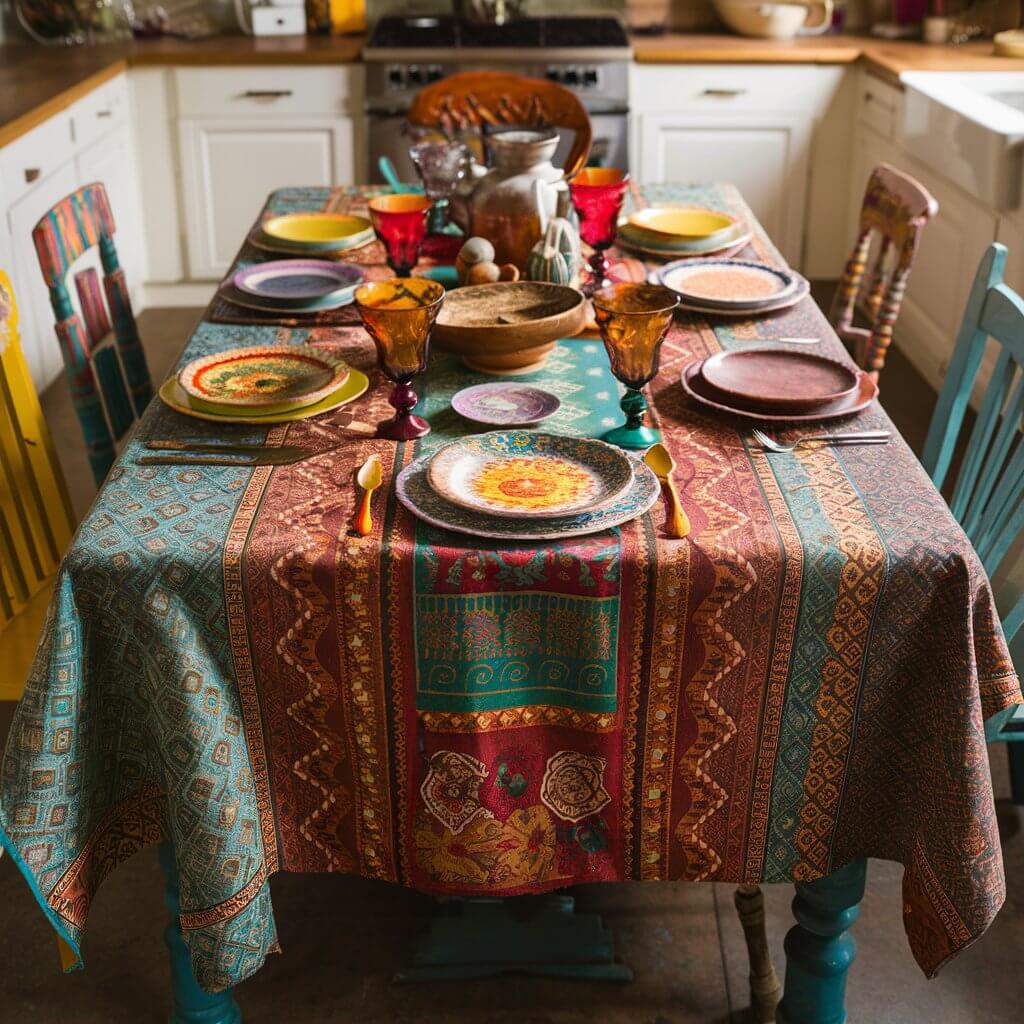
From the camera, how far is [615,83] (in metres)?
4.18

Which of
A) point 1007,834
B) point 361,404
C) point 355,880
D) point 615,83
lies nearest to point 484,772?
point 361,404

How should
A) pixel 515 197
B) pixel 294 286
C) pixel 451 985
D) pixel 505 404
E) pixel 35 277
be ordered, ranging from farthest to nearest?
pixel 35 277 < pixel 294 286 < pixel 515 197 < pixel 451 985 < pixel 505 404

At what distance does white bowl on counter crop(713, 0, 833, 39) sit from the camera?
4379 mm

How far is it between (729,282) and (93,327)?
1.05 m

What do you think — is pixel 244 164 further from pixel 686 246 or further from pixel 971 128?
pixel 686 246

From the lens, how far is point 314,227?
2389mm

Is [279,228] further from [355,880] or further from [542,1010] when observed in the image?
[542,1010]

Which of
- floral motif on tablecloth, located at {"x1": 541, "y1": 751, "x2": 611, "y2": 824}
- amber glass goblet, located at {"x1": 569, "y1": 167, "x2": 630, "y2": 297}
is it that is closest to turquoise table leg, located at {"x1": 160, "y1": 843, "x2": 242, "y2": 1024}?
floral motif on tablecloth, located at {"x1": 541, "y1": 751, "x2": 611, "y2": 824}

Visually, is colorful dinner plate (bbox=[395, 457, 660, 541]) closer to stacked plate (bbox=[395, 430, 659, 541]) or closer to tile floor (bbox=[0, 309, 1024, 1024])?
stacked plate (bbox=[395, 430, 659, 541])

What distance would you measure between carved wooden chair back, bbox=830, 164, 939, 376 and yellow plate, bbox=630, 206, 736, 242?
25cm

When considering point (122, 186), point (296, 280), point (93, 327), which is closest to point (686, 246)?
point (296, 280)

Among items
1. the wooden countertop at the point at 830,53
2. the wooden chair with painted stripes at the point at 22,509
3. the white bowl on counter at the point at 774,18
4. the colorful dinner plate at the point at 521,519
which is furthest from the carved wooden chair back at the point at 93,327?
the white bowl on counter at the point at 774,18

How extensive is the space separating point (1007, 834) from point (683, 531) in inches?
43.5

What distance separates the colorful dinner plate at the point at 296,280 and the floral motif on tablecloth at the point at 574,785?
0.93m
